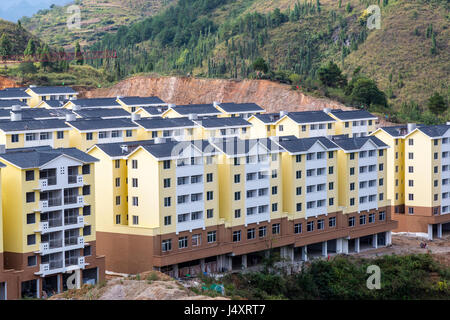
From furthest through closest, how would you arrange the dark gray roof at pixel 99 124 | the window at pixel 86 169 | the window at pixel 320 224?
1. the dark gray roof at pixel 99 124
2. the window at pixel 320 224
3. the window at pixel 86 169

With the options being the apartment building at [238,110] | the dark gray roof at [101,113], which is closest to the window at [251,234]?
the dark gray roof at [101,113]

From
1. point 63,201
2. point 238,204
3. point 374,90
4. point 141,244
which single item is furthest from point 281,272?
point 374,90

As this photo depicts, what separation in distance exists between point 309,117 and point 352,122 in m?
4.87

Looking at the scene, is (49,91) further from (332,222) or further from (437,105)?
(437,105)

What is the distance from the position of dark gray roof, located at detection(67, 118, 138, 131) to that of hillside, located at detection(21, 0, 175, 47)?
85.3m

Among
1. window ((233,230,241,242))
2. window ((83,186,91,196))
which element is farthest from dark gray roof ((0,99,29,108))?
window ((83,186,91,196))

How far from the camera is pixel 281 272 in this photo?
44.3 metres

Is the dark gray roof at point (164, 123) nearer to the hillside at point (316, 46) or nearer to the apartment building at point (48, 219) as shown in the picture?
the apartment building at point (48, 219)

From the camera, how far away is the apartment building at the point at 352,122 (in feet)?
202

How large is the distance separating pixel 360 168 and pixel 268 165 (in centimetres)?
765

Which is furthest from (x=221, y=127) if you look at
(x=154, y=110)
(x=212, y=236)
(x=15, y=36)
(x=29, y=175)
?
(x=15, y=36)

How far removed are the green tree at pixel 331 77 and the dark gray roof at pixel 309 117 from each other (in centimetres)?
2236

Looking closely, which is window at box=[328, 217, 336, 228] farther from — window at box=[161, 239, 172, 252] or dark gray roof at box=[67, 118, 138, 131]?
dark gray roof at box=[67, 118, 138, 131]

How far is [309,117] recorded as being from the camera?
5916 cm
